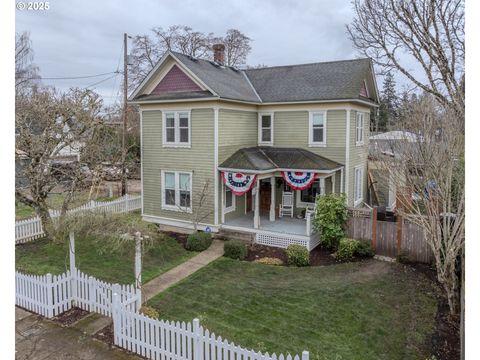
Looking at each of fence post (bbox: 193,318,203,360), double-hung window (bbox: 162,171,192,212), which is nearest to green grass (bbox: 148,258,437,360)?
fence post (bbox: 193,318,203,360)

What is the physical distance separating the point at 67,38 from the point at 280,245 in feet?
40.1

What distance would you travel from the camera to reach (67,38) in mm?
15156

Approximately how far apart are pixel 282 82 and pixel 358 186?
6466mm

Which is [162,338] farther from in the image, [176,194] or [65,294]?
[176,194]

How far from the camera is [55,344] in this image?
24.7 feet

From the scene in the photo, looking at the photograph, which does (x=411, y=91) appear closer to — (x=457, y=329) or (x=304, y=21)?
(x=304, y=21)

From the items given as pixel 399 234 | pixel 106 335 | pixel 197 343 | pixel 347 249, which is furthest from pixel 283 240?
pixel 197 343

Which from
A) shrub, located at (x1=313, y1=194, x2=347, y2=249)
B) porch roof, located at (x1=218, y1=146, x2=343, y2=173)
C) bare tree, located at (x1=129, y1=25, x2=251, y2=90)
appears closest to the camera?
shrub, located at (x1=313, y1=194, x2=347, y2=249)

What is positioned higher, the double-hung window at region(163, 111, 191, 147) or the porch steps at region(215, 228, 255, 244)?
the double-hung window at region(163, 111, 191, 147)

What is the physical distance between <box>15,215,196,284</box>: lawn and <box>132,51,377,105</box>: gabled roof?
648 cm

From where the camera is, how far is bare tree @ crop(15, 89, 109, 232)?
500 inches

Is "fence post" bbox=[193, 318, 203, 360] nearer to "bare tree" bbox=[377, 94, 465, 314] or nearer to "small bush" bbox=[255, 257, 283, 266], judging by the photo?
"bare tree" bbox=[377, 94, 465, 314]

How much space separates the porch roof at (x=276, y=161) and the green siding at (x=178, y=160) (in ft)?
3.20
